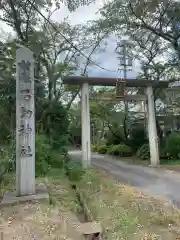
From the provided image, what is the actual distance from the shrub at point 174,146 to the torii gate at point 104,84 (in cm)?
149

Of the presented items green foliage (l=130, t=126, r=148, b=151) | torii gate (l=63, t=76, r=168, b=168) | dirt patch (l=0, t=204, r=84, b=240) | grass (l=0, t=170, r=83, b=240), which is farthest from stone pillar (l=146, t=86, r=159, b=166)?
dirt patch (l=0, t=204, r=84, b=240)

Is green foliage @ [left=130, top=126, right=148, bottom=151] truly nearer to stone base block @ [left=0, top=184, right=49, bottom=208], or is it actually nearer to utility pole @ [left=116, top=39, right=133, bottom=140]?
utility pole @ [left=116, top=39, right=133, bottom=140]

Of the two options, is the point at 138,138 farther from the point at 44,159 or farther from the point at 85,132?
the point at 44,159

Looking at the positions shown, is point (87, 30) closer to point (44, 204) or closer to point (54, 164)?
point (54, 164)

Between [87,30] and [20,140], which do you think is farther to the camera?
[87,30]

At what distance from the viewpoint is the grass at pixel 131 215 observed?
4.45m

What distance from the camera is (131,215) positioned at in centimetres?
529

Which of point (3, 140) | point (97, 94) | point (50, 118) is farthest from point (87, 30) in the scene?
point (3, 140)

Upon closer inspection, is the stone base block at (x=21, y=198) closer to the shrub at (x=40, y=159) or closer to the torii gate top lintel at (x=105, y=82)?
the shrub at (x=40, y=159)

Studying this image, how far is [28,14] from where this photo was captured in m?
13.8

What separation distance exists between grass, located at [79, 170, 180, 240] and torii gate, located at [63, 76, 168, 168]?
6301 mm

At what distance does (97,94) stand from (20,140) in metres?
9.80

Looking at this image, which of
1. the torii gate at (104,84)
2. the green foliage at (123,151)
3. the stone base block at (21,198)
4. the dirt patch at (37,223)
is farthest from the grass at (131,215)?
the green foliage at (123,151)

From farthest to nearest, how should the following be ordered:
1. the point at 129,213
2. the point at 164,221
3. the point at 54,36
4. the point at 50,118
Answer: the point at 54,36
the point at 50,118
the point at 129,213
the point at 164,221
